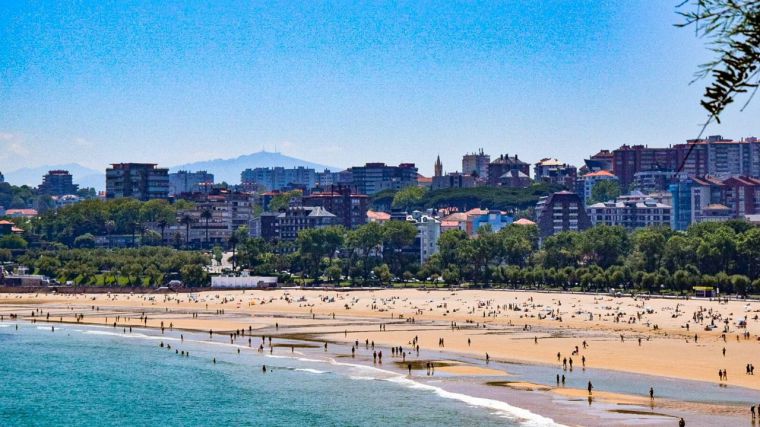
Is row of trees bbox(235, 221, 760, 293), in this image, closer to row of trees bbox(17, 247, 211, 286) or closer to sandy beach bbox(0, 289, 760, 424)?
sandy beach bbox(0, 289, 760, 424)

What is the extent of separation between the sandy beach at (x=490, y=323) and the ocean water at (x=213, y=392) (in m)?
6.64

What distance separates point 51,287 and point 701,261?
9439 centimetres

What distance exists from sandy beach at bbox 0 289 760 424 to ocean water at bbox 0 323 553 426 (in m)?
6.64

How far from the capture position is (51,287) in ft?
549

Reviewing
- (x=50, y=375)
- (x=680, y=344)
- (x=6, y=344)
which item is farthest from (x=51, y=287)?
(x=680, y=344)

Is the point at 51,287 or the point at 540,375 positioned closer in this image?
the point at 540,375

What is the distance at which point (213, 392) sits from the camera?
226ft

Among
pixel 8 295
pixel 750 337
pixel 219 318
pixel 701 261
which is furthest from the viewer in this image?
pixel 8 295

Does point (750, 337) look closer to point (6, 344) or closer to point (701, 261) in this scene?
point (701, 261)

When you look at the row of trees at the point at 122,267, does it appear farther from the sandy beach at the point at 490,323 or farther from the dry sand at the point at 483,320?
the dry sand at the point at 483,320

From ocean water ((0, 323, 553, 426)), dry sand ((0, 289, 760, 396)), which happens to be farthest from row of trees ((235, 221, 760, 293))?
ocean water ((0, 323, 553, 426))

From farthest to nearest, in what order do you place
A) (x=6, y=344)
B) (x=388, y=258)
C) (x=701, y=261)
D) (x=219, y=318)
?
1. (x=388, y=258)
2. (x=701, y=261)
3. (x=219, y=318)
4. (x=6, y=344)

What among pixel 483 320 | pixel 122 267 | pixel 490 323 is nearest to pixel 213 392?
pixel 490 323

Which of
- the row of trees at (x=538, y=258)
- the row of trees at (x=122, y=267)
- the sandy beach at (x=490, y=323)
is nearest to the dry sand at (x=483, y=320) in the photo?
the sandy beach at (x=490, y=323)
